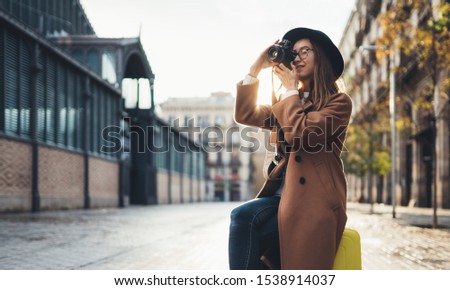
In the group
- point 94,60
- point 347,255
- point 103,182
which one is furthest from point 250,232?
point 94,60

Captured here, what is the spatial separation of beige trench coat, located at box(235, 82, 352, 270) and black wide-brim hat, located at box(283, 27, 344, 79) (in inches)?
9.2

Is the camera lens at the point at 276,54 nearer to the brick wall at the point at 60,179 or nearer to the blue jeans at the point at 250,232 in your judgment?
the blue jeans at the point at 250,232

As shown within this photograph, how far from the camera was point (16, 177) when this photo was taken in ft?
58.3

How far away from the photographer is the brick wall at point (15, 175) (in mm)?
16875

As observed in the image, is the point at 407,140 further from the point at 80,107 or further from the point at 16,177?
the point at 16,177

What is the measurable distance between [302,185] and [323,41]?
2.21 feet

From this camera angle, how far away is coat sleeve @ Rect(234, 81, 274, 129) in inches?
108

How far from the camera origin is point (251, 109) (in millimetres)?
2793

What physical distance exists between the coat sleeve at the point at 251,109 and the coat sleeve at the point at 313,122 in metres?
0.22

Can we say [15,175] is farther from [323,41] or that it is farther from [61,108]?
[323,41]

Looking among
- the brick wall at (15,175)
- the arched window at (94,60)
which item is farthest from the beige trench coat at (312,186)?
the arched window at (94,60)

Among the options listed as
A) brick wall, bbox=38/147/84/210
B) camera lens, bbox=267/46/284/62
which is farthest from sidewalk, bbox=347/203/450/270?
brick wall, bbox=38/147/84/210

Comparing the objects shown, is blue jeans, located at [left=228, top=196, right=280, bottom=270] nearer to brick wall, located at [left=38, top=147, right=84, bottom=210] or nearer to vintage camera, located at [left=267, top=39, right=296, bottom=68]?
vintage camera, located at [left=267, top=39, right=296, bottom=68]
